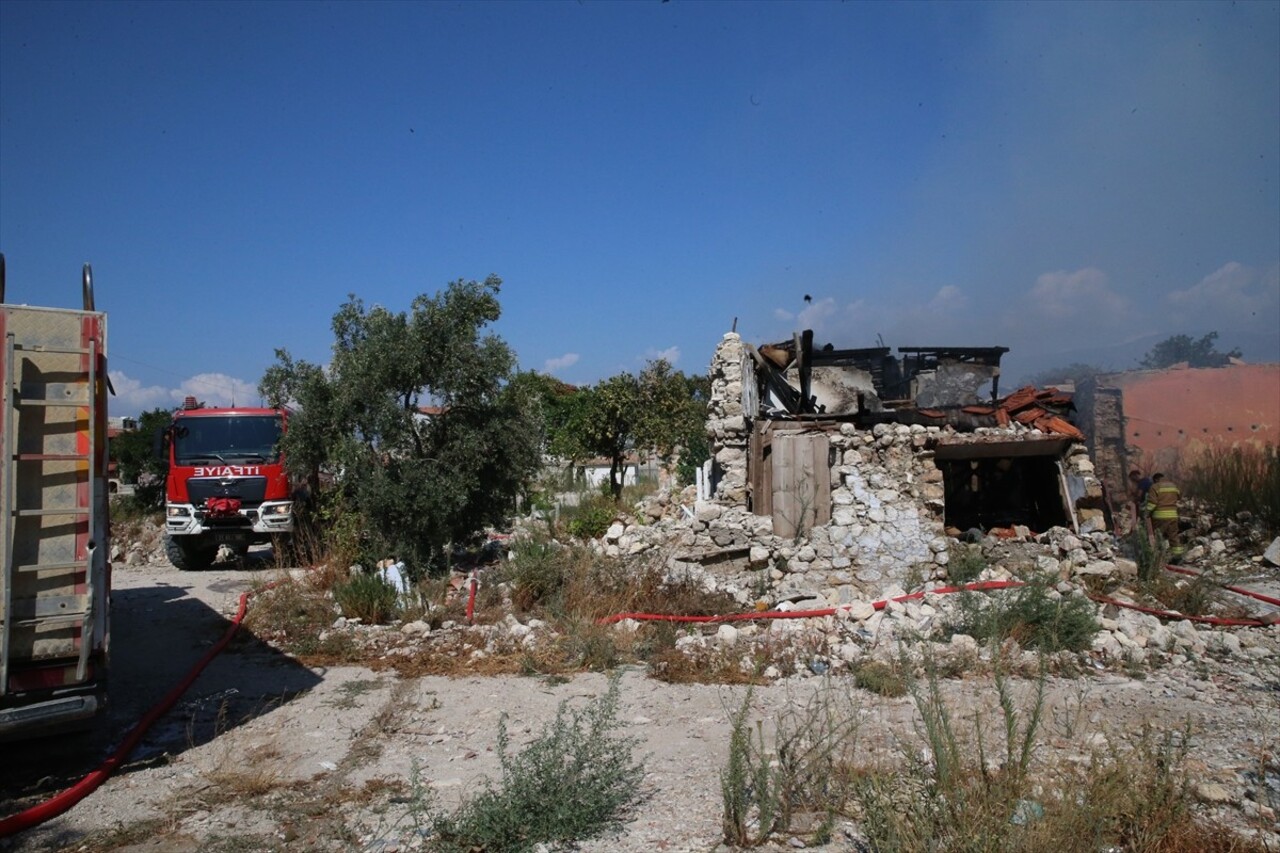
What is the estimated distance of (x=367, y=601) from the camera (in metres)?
8.91

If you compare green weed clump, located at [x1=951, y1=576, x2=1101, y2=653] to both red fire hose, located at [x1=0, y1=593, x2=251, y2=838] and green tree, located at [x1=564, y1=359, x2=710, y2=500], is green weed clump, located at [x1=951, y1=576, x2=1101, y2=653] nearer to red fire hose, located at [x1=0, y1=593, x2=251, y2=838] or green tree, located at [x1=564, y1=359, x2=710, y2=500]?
red fire hose, located at [x1=0, y1=593, x2=251, y2=838]

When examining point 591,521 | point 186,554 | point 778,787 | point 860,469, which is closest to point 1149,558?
point 860,469

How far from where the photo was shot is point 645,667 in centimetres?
738

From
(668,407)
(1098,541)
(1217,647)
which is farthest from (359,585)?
(668,407)

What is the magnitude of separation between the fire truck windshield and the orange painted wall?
1762 centimetres

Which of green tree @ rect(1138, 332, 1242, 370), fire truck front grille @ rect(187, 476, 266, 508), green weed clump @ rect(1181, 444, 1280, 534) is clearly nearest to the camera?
fire truck front grille @ rect(187, 476, 266, 508)

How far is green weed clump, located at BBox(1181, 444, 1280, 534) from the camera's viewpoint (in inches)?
574

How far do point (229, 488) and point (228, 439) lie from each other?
2.57 ft

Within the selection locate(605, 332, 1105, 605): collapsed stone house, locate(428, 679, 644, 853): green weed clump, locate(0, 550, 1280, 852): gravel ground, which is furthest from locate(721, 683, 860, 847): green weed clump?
locate(605, 332, 1105, 605): collapsed stone house

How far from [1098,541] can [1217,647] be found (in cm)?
435

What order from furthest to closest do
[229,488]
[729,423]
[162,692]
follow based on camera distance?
[729,423] < [229,488] < [162,692]

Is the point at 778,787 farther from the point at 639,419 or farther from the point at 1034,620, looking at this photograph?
the point at 639,419

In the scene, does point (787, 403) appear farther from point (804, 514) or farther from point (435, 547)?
point (435, 547)

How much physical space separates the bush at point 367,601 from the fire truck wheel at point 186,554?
5880 millimetres
